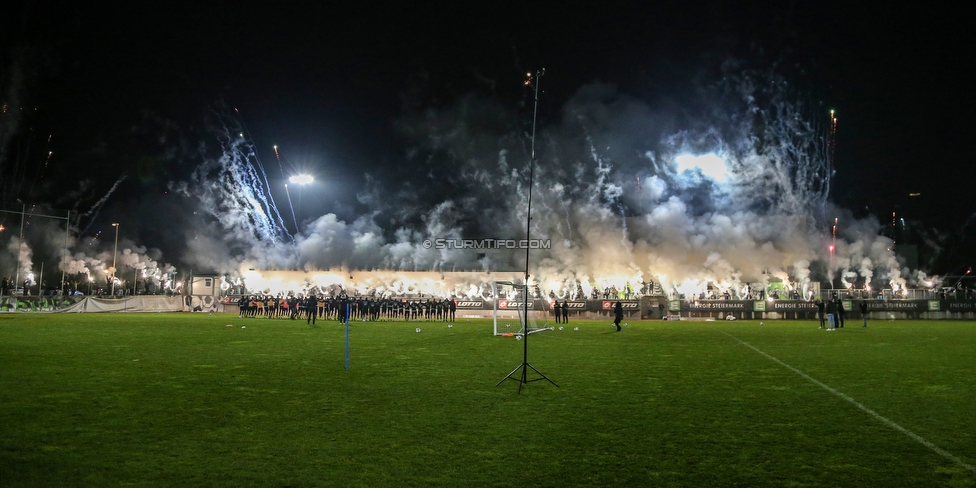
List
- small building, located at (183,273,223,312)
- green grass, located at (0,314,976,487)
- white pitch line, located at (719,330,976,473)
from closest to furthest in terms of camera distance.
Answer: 1. green grass, located at (0,314,976,487)
2. white pitch line, located at (719,330,976,473)
3. small building, located at (183,273,223,312)

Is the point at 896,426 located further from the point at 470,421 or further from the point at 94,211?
the point at 94,211

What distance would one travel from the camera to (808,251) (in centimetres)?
5888

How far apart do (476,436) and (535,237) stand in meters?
54.3

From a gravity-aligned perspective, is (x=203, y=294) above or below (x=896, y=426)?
above

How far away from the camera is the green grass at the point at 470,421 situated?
201 inches

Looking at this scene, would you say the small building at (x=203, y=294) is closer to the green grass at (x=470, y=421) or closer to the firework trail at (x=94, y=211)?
the firework trail at (x=94, y=211)

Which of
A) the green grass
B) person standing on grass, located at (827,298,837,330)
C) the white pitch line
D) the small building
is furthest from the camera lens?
the small building

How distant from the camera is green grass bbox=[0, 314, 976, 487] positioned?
5113mm

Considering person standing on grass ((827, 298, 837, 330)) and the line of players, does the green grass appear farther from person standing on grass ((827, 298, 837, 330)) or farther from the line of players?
the line of players

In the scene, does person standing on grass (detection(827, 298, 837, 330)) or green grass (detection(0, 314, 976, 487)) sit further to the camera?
person standing on grass (detection(827, 298, 837, 330))

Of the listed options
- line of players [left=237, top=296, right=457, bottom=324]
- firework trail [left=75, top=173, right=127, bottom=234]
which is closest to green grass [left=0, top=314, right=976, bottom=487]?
line of players [left=237, top=296, right=457, bottom=324]

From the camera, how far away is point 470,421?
283 inches

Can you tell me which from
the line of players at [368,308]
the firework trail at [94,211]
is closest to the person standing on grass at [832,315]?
the line of players at [368,308]

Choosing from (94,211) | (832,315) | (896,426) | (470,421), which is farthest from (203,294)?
(896,426)
